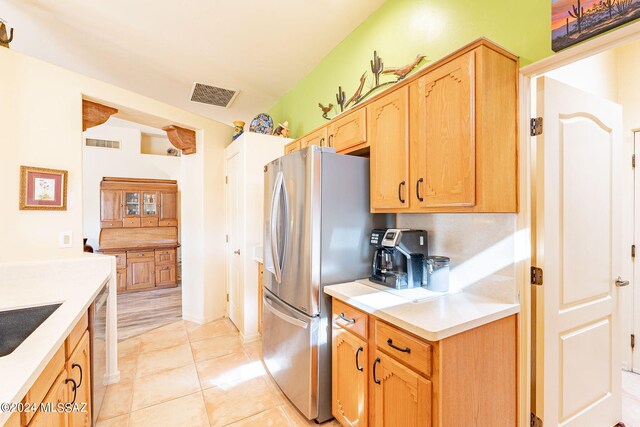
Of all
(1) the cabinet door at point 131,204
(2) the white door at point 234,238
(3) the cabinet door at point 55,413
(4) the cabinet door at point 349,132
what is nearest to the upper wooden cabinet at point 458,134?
(4) the cabinet door at point 349,132

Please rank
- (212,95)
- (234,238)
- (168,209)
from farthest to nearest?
(168,209) → (212,95) → (234,238)

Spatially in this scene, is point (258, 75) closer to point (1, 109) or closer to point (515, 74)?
point (1, 109)

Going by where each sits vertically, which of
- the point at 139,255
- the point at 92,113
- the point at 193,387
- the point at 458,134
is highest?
the point at 92,113

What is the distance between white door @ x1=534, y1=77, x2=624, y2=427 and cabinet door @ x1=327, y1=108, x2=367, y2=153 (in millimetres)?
976

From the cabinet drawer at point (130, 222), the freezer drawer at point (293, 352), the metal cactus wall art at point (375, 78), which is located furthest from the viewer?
the cabinet drawer at point (130, 222)

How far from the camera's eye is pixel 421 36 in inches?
73.9

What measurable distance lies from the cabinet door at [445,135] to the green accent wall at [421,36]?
0.37 metres

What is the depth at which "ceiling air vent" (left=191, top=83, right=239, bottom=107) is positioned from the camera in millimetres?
3557

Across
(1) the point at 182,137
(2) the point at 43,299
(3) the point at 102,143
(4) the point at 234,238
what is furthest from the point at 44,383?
(3) the point at 102,143

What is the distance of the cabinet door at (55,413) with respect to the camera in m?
0.90

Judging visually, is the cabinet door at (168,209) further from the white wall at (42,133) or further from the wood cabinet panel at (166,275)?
the white wall at (42,133)

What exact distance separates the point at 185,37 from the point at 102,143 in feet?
13.0

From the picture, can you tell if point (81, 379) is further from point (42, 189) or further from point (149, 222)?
point (149, 222)

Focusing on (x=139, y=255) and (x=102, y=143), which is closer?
(x=139, y=255)
